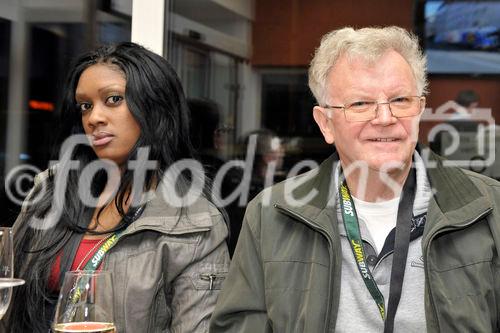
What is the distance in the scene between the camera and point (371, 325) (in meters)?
1.94

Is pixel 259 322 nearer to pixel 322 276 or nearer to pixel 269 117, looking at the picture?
pixel 322 276

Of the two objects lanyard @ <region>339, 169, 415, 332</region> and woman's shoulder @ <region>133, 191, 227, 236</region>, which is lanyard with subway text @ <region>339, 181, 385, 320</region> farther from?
woman's shoulder @ <region>133, 191, 227, 236</region>

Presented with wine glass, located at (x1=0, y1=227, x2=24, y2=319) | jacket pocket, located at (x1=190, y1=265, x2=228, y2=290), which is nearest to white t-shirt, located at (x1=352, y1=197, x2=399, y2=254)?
jacket pocket, located at (x1=190, y1=265, x2=228, y2=290)

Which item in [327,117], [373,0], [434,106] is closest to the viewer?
[327,117]

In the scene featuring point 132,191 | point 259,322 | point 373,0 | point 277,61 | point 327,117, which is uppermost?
point 373,0

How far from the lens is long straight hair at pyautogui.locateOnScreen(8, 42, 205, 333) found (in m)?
2.21

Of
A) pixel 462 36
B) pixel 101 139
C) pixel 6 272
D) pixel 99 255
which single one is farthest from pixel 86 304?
pixel 462 36

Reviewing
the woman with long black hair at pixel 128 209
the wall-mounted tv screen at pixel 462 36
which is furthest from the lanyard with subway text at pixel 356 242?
the wall-mounted tv screen at pixel 462 36

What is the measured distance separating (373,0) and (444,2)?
0.73 m

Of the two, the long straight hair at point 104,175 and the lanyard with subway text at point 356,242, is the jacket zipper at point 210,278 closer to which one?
the long straight hair at point 104,175

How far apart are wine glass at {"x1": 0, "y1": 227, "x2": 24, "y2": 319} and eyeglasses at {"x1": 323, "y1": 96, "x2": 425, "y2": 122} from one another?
0.86m

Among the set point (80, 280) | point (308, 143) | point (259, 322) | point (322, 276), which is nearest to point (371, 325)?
point (322, 276)

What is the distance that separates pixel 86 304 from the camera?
5.24 feet

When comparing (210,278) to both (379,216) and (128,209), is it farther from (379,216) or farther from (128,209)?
(379,216)
